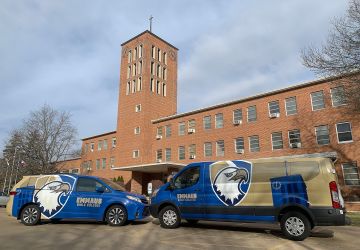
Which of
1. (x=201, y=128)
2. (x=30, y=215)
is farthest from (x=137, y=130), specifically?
(x=30, y=215)

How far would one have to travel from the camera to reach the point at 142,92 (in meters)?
42.2

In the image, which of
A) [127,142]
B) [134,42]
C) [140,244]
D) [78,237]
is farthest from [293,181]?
[134,42]

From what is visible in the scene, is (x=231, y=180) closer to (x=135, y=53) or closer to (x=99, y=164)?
(x=135, y=53)

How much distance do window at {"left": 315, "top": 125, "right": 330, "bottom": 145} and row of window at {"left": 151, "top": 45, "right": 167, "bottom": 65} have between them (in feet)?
85.0

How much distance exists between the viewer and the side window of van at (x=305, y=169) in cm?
888

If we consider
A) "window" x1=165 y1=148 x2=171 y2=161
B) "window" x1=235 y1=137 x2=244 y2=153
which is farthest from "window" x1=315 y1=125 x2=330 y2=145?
"window" x1=165 y1=148 x2=171 y2=161

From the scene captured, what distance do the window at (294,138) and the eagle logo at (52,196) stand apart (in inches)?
858

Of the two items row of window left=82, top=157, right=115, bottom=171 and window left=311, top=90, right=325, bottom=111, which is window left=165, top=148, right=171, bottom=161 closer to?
row of window left=82, top=157, right=115, bottom=171

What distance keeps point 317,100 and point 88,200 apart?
2308cm

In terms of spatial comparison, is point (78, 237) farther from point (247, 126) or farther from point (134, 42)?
point (134, 42)

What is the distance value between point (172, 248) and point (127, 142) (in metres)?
35.7

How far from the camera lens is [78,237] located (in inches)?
336

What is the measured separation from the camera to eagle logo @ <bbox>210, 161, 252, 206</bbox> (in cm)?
979

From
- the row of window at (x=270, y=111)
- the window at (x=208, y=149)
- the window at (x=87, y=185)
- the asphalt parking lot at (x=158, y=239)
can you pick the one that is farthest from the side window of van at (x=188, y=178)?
the window at (x=208, y=149)
